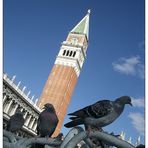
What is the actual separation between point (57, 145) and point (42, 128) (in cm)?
82

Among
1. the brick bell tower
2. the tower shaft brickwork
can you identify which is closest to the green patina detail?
the brick bell tower

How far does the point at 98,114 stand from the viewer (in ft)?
8.38

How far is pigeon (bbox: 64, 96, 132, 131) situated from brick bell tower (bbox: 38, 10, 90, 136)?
133 feet

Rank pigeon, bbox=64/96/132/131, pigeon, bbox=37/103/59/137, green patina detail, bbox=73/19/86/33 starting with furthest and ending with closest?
green patina detail, bbox=73/19/86/33 < pigeon, bbox=37/103/59/137 < pigeon, bbox=64/96/132/131

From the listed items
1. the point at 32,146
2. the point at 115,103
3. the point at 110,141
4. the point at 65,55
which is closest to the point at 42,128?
the point at 32,146

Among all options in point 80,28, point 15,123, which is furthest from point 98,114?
point 80,28

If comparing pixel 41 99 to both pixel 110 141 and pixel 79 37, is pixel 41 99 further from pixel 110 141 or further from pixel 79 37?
pixel 110 141

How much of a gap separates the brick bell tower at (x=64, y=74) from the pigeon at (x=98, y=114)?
40622mm

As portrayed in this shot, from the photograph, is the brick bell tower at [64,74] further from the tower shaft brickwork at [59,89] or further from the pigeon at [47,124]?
the pigeon at [47,124]

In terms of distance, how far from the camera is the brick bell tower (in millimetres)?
45000

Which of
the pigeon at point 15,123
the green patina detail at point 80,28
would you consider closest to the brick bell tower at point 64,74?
the green patina detail at point 80,28

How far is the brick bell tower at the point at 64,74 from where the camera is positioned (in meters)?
45.0

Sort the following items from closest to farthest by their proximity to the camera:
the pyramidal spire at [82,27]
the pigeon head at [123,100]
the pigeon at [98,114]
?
1. the pigeon at [98,114]
2. the pigeon head at [123,100]
3. the pyramidal spire at [82,27]

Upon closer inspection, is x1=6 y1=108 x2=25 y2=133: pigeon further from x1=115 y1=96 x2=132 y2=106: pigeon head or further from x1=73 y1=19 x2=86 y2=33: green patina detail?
x1=73 y1=19 x2=86 y2=33: green patina detail
